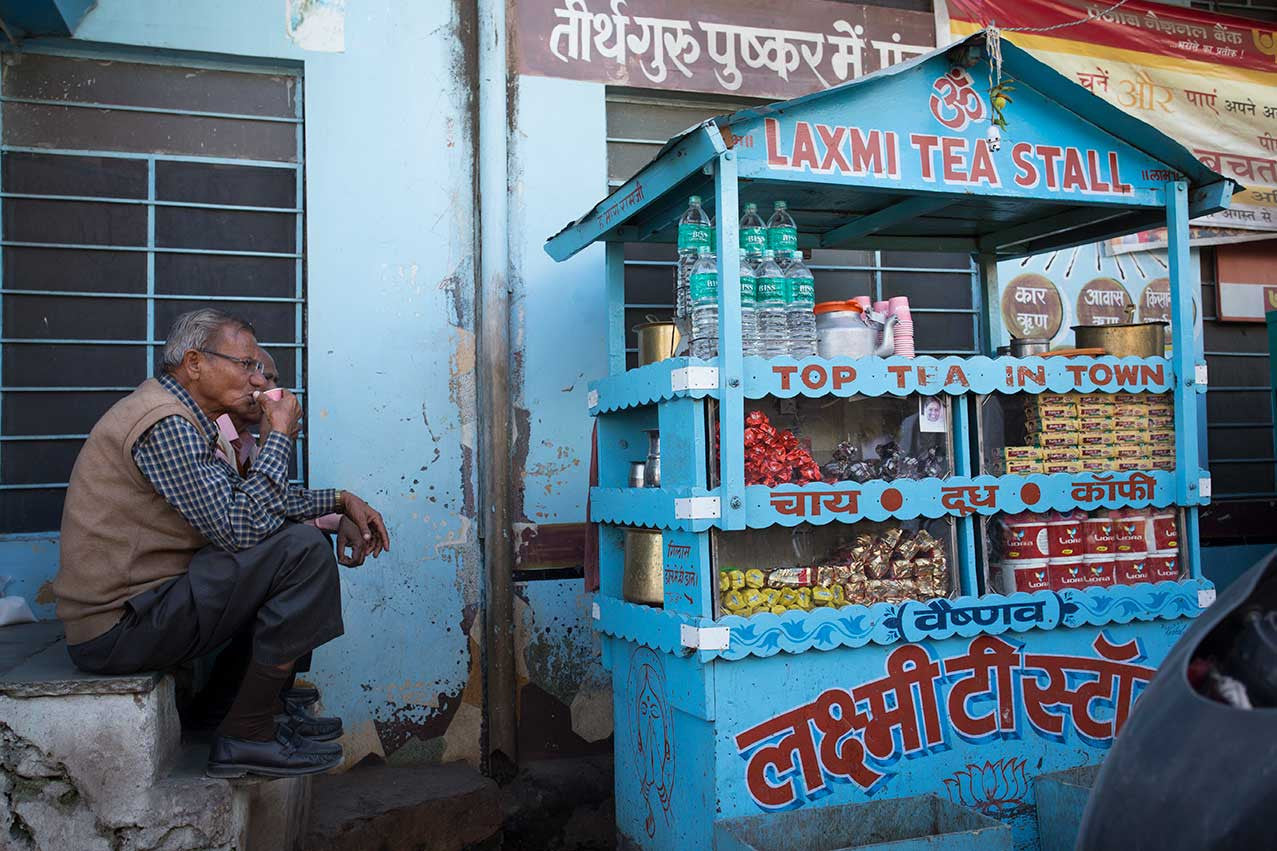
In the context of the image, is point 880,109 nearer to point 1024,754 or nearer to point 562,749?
point 1024,754

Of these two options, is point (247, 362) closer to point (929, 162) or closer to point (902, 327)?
point (902, 327)

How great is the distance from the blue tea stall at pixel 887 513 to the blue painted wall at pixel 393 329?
2.94 feet

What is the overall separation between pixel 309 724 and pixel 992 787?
2.22 m

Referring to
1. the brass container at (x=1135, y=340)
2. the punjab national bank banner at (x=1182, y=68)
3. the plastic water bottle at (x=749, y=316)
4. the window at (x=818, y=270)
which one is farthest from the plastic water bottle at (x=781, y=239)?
the punjab national bank banner at (x=1182, y=68)

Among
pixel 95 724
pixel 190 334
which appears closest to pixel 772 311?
pixel 190 334

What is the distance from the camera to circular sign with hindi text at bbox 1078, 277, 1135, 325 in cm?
562

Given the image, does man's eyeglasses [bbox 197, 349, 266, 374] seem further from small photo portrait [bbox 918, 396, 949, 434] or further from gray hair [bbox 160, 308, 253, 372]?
small photo portrait [bbox 918, 396, 949, 434]

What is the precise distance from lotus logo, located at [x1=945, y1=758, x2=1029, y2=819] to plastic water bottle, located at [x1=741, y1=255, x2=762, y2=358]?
149 cm

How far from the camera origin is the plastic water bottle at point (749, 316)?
3.41 m

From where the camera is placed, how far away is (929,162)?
3516mm

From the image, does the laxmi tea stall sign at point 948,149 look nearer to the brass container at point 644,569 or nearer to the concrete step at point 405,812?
the brass container at point 644,569

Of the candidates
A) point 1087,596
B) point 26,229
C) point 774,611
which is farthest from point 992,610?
point 26,229

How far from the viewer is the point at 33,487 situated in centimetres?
422

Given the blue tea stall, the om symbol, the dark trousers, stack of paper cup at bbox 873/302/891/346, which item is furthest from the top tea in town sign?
the dark trousers
